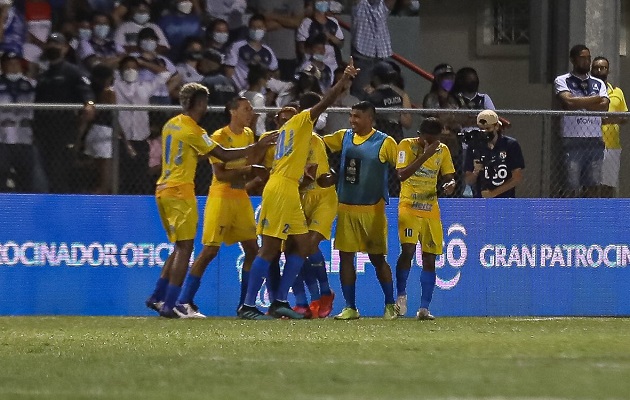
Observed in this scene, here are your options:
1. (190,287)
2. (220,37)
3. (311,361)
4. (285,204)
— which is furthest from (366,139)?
(311,361)

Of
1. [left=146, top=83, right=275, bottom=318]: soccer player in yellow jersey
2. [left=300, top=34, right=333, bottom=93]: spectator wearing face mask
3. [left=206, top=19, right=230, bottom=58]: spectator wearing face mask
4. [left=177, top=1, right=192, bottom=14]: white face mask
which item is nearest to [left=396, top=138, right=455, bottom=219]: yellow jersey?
[left=146, top=83, right=275, bottom=318]: soccer player in yellow jersey

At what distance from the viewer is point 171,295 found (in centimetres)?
1371

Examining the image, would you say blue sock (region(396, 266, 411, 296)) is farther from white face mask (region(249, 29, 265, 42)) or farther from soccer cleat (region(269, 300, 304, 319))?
white face mask (region(249, 29, 265, 42))

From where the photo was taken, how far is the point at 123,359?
8945 millimetres

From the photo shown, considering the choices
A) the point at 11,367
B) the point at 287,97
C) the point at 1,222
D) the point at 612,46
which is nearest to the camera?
the point at 11,367

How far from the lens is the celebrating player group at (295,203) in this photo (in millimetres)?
13414

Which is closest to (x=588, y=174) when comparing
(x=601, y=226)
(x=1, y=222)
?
(x=601, y=226)

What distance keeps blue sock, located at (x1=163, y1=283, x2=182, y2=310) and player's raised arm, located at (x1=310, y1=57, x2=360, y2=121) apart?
7.01 feet

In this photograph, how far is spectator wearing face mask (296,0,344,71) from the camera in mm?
18031

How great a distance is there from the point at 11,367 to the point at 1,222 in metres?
6.73

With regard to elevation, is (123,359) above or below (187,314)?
above

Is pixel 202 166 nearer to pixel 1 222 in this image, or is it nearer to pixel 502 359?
pixel 1 222

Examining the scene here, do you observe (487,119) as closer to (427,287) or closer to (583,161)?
(583,161)

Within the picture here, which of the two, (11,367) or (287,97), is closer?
(11,367)
